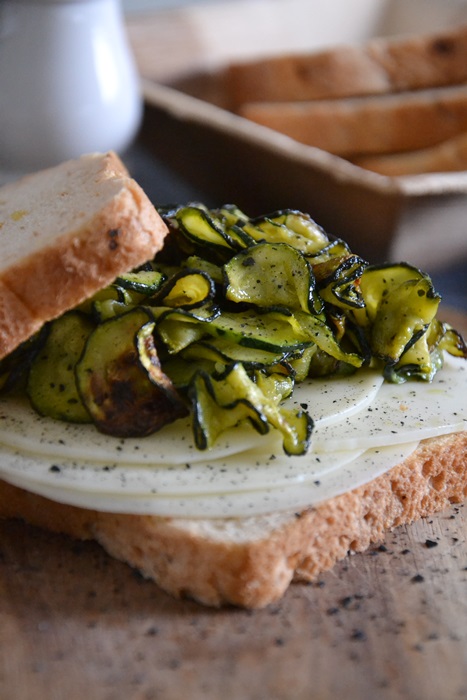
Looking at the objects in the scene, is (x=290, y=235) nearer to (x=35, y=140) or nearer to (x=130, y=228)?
(x=130, y=228)

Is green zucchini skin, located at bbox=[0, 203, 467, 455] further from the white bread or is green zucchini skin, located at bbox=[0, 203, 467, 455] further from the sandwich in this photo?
the white bread

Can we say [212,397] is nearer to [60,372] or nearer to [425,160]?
[60,372]

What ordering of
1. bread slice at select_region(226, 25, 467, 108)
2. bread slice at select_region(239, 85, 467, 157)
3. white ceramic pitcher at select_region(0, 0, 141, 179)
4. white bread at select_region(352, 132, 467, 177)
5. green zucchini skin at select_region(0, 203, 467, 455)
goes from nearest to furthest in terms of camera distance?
→ green zucchini skin at select_region(0, 203, 467, 455), white ceramic pitcher at select_region(0, 0, 141, 179), white bread at select_region(352, 132, 467, 177), bread slice at select_region(239, 85, 467, 157), bread slice at select_region(226, 25, 467, 108)

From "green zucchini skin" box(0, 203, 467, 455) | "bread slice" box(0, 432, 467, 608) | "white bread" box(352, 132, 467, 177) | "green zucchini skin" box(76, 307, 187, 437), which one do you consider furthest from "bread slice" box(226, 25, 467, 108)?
"green zucchini skin" box(76, 307, 187, 437)

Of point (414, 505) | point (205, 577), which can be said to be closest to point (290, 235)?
point (414, 505)

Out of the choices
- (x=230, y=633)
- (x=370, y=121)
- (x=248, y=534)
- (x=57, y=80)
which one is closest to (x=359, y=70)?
(x=370, y=121)

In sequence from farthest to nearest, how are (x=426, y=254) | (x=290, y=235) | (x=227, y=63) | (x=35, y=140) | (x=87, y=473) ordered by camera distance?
(x=227, y=63) < (x=35, y=140) < (x=426, y=254) < (x=290, y=235) < (x=87, y=473)
